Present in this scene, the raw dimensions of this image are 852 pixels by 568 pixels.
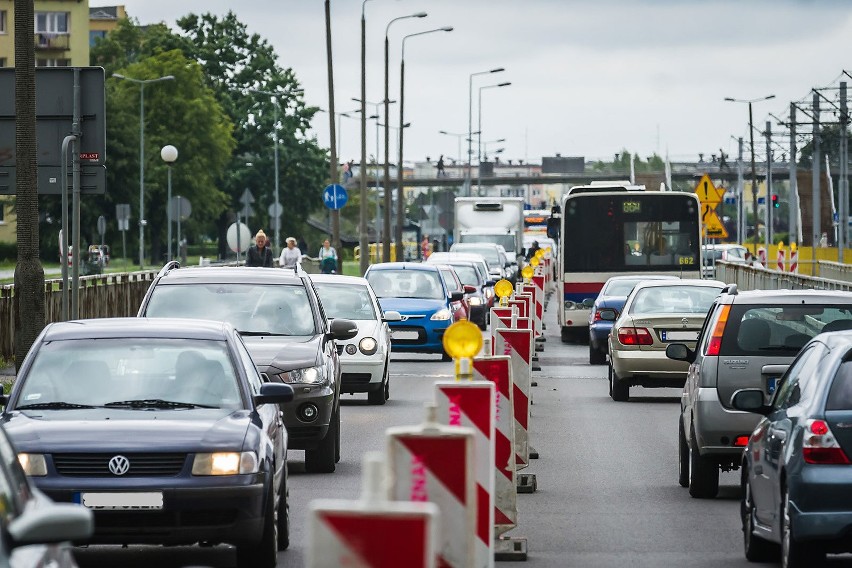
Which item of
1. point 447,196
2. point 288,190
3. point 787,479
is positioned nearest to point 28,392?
point 787,479

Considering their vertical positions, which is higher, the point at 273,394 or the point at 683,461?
the point at 273,394

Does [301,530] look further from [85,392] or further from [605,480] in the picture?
[605,480]

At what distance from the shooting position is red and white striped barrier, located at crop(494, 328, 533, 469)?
46.7 ft

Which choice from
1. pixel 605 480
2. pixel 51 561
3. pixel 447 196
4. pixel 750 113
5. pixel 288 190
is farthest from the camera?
pixel 288 190

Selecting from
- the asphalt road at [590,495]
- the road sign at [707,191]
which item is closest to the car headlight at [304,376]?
the asphalt road at [590,495]

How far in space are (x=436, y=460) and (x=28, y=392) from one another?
4967 millimetres

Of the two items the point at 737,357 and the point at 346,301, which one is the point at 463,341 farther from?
the point at 346,301

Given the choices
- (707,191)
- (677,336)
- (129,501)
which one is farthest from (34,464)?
(707,191)

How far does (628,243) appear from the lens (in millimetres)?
37781

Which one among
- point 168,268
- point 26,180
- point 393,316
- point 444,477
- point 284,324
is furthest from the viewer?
point 393,316

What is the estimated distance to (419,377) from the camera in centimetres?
2808

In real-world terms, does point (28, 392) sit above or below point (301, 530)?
above

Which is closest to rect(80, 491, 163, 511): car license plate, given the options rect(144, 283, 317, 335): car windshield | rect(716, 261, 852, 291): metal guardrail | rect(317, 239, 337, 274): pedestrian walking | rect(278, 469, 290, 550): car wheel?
rect(278, 469, 290, 550): car wheel

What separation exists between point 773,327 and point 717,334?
1.99ft
